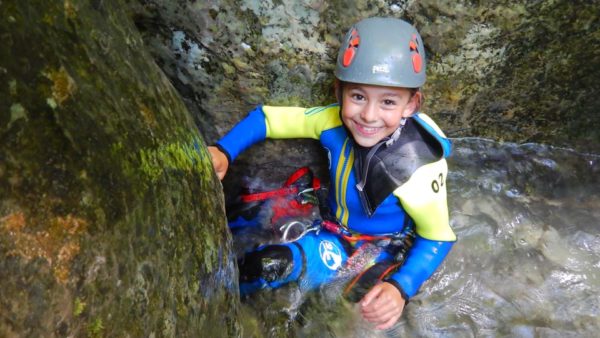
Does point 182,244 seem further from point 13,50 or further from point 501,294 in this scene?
point 501,294

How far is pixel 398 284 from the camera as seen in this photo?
9.68 ft

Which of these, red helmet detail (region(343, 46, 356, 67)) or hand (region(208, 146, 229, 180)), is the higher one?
red helmet detail (region(343, 46, 356, 67))

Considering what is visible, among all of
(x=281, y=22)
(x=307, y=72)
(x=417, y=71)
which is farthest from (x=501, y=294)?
(x=281, y=22)

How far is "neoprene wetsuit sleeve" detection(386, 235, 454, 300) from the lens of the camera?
2992 mm

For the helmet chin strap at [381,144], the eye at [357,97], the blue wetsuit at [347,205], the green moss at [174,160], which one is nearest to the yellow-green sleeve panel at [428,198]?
the blue wetsuit at [347,205]

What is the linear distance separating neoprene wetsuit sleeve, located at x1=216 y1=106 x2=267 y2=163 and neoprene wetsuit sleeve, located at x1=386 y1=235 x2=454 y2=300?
1.29m

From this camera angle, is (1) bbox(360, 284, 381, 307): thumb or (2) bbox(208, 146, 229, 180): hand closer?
(1) bbox(360, 284, 381, 307): thumb

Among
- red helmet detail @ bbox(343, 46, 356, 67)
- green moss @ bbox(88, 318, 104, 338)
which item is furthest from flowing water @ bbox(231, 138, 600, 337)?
red helmet detail @ bbox(343, 46, 356, 67)

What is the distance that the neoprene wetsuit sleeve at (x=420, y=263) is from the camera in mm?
2992

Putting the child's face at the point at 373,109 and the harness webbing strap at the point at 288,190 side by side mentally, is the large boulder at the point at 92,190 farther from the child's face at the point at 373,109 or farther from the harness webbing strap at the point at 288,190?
the harness webbing strap at the point at 288,190

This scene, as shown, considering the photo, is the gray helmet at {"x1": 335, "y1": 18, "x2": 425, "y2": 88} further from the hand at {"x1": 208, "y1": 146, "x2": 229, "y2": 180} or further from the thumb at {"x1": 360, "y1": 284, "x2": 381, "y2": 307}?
the thumb at {"x1": 360, "y1": 284, "x2": 381, "y2": 307}

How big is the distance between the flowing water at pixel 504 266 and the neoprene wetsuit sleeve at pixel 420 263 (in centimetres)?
50

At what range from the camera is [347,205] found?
3.32 meters

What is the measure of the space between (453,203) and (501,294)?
852mm
